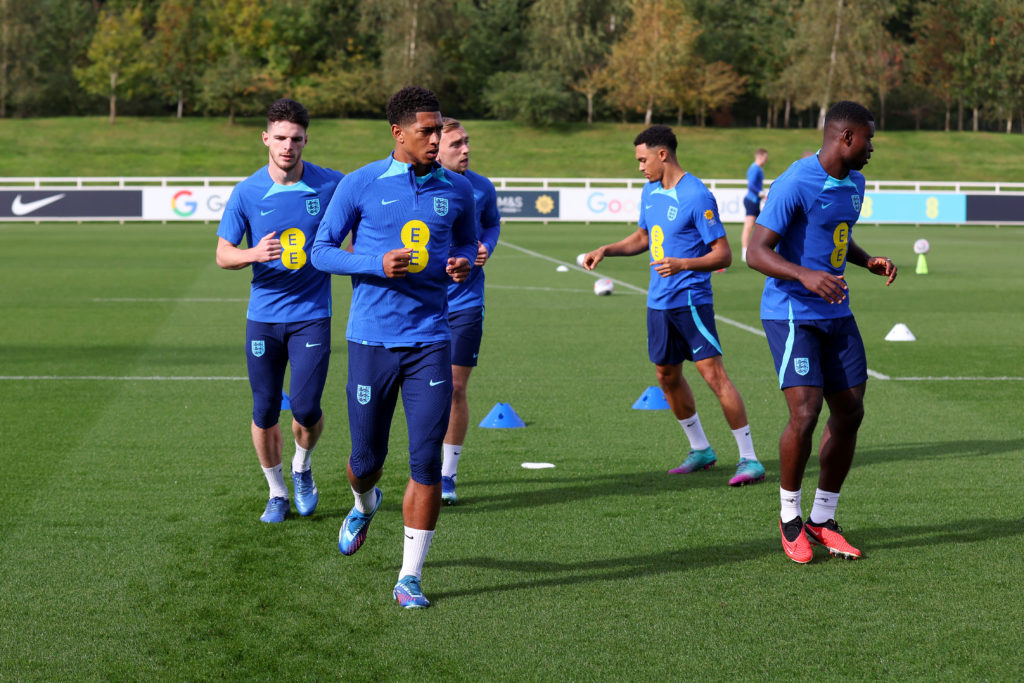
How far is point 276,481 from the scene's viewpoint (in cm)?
680

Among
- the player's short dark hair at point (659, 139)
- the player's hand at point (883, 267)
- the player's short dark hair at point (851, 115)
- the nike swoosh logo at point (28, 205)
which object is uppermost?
the player's short dark hair at point (851, 115)

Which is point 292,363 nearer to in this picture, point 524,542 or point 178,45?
point 524,542

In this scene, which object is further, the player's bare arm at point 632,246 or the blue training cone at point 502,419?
the blue training cone at point 502,419

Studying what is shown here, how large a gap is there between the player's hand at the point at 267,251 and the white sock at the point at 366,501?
122 centimetres

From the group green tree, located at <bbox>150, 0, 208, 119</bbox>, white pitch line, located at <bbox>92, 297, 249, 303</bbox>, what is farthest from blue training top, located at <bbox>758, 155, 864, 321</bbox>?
green tree, located at <bbox>150, 0, 208, 119</bbox>

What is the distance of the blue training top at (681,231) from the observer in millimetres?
7855

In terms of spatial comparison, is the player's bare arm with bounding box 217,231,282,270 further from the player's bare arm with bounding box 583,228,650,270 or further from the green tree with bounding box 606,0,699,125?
the green tree with bounding box 606,0,699,125

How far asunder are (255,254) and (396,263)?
135cm

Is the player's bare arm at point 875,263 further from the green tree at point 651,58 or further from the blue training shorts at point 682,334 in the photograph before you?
the green tree at point 651,58

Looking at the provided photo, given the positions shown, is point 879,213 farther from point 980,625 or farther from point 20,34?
point 20,34

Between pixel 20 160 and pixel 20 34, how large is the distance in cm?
1686

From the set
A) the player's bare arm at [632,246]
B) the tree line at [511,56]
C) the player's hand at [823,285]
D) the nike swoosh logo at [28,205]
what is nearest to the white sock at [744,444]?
the player's bare arm at [632,246]

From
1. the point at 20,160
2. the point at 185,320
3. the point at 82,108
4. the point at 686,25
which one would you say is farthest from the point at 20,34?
the point at 185,320

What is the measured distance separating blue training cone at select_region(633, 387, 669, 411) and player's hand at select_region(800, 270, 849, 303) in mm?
4458
